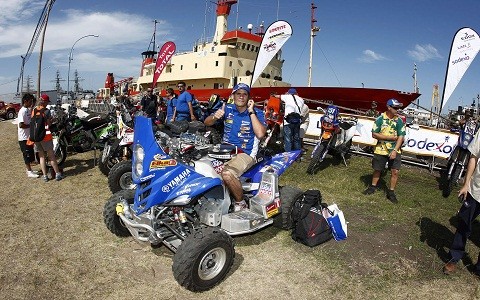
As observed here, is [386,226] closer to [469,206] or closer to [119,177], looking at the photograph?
[469,206]

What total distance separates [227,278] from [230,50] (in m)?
20.9

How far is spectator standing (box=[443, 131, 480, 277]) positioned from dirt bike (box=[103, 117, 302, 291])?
210cm

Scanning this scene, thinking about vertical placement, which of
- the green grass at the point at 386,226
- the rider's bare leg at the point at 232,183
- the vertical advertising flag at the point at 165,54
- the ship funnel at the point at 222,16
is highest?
the ship funnel at the point at 222,16

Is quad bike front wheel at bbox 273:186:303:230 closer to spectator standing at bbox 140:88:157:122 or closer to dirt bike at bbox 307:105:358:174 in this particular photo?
dirt bike at bbox 307:105:358:174

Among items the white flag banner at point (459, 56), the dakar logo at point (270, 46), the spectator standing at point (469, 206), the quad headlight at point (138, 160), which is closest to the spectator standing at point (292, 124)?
the dakar logo at point (270, 46)

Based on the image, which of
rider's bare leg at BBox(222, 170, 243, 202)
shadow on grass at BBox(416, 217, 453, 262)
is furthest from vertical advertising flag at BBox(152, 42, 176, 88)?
shadow on grass at BBox(416, 217, 453, 262)

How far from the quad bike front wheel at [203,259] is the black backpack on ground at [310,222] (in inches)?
46.9

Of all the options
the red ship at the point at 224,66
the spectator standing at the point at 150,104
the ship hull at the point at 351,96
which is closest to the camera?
the spectator standing at the point at 150,104

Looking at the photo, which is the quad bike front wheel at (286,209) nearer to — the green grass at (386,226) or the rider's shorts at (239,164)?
the green grass at (386,226)

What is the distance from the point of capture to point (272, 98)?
9336mm

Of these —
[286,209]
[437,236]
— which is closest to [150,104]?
[286,209]

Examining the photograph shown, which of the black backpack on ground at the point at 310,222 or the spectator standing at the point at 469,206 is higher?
the spectator standing at the point at 469,206

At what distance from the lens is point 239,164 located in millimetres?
3996

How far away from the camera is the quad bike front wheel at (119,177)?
219 inches
